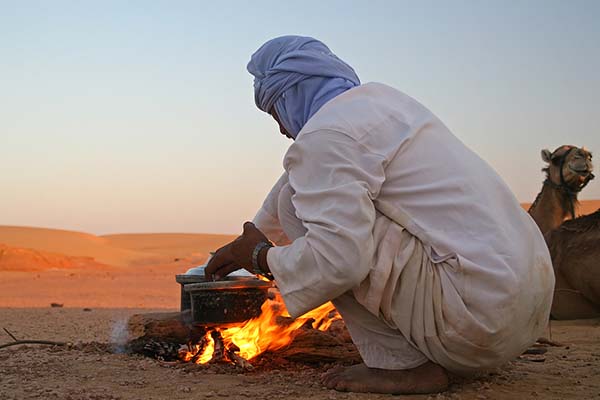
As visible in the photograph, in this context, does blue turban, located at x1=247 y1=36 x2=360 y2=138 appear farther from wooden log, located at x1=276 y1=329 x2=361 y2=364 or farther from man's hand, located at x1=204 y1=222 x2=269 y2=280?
wooden log, located at x1=276 y1=329 x2=361 y2=364

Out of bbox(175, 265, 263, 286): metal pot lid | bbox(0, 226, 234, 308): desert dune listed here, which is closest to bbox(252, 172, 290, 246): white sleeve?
bbox(175, 265, 263, 286): metal pot lid

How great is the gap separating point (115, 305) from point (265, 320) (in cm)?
694

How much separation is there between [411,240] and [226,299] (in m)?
1.20

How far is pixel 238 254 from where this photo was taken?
11.7 ft

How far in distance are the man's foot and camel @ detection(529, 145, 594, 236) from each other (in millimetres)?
6560

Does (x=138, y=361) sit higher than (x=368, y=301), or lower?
lower

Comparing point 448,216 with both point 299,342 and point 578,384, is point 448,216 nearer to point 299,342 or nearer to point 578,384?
point 578,384

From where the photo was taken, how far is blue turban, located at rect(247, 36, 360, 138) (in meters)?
3.58

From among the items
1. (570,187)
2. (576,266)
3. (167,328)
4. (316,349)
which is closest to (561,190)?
(570,187)

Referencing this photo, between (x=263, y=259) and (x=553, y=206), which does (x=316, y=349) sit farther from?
(x=553, y=206)

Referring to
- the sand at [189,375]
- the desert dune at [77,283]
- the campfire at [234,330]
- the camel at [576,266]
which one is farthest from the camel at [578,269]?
the desert dune at [77,283]

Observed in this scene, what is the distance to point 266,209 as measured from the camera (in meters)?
4.38

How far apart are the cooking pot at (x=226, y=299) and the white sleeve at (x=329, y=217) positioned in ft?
2.61

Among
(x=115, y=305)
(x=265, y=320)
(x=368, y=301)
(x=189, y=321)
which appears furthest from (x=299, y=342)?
(x=115, y=305)
